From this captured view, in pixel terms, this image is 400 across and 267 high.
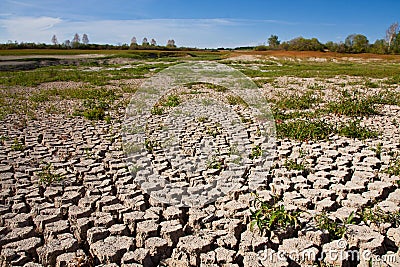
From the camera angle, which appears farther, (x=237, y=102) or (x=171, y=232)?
(x=237, y=102)

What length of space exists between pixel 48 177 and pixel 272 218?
8.80 ft

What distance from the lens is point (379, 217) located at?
10.8 ft

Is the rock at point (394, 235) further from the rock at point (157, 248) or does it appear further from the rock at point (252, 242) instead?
the rock at point (157, 248)

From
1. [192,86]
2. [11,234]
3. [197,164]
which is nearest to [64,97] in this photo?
[192,86]

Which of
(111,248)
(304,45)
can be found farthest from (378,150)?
(304,45)

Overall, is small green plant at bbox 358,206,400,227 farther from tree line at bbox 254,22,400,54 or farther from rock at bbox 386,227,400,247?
tree line at bbox 254,22,400,54

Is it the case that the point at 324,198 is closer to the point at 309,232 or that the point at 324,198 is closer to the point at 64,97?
the point at 309,232

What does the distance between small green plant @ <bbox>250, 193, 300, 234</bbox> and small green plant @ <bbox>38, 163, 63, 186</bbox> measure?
7.82 ft

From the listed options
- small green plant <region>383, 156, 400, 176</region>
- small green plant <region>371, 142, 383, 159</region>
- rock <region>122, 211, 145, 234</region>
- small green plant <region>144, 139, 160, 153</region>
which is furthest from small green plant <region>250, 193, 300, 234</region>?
small green plant <region>144, 139, 160, 153</region>

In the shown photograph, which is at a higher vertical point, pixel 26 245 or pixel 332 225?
pixel 332 225

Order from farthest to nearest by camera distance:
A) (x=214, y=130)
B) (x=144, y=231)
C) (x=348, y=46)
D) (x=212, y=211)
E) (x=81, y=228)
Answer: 1. (x=348, y=46)
2. (x=214, y=130)
3. (x=212, y=211)
4. (x=81, y=228)
5. (x=144, y=231)

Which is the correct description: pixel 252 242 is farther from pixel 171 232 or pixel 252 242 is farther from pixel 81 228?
pixel 81 228

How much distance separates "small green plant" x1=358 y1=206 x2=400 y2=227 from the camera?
3254 mm

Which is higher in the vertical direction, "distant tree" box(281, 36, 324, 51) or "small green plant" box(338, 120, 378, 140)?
"distant tree" box(281, 36, 324, 51)
